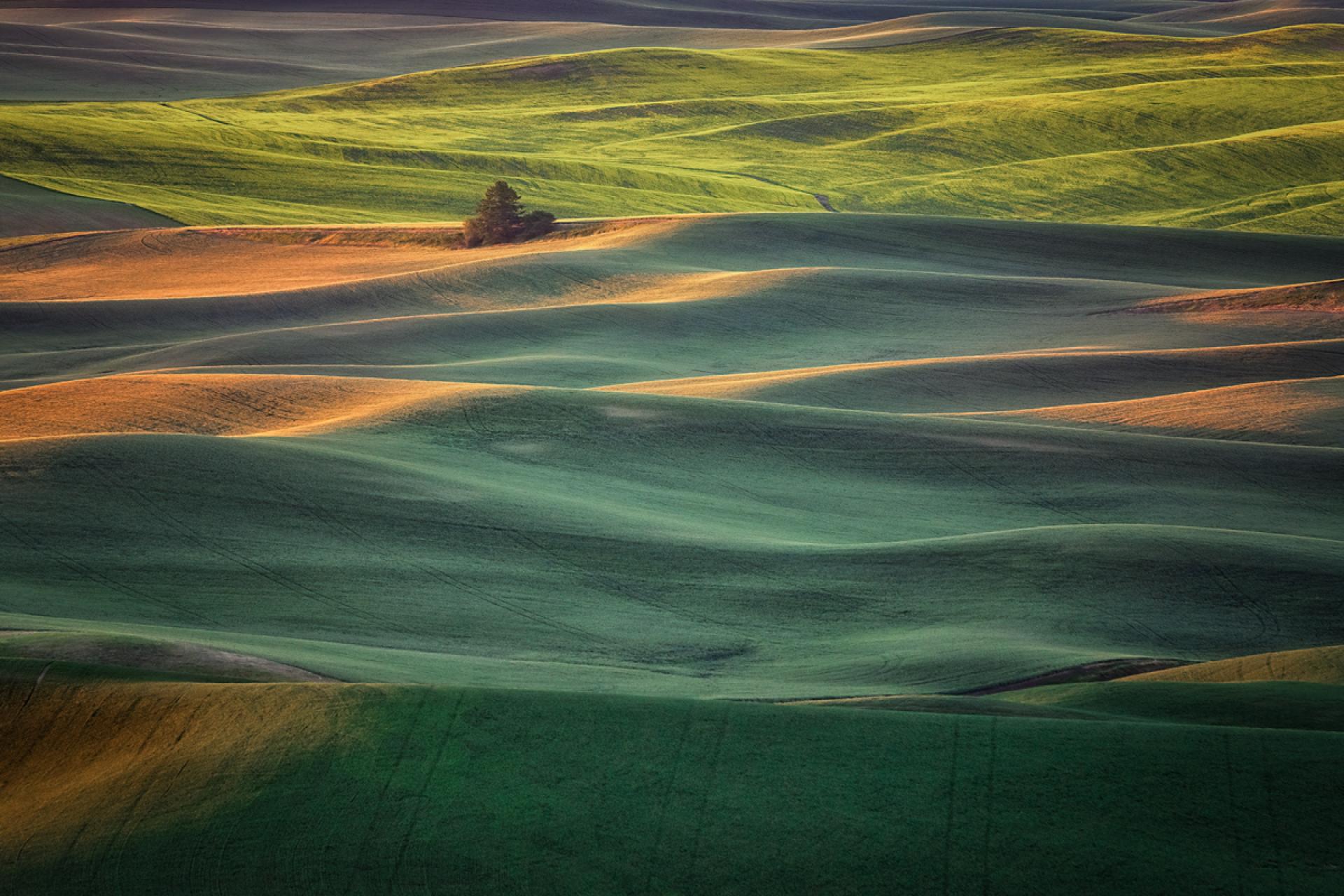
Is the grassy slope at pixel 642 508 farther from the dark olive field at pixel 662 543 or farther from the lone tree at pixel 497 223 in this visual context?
the lone tree at pixel 497 223

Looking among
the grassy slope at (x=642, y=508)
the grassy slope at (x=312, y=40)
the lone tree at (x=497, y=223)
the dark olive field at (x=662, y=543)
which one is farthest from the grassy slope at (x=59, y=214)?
the grassy slope at (x=312, y=40)

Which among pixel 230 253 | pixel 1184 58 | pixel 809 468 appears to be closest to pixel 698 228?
pixel 230 253

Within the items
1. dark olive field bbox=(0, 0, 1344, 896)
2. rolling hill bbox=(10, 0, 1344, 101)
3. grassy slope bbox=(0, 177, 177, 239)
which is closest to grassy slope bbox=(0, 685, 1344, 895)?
dark olive field bbox=(0, 0, 1344, 896)

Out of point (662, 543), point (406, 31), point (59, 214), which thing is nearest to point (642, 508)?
point (662, 543)

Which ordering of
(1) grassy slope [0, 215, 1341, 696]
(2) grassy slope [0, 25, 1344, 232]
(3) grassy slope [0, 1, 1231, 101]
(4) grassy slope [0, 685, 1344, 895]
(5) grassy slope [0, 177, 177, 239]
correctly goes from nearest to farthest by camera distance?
(4) grassy slope [0, 685, 1344, 895] < (1) grassy slope [0, 215, 1341, 696] < (5) grassy slope [0, 177, 177, 239] < (2) grassy slope [0, 25, 1344, 232] < (3) grassy slope [0, 1, 1231, 101]

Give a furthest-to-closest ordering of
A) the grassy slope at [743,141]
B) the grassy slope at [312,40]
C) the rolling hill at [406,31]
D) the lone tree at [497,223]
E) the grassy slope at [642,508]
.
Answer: the rolling hill at [406,31] < the grassy slope at [312,40] < the grassy slope at [743,141] < the lone tree at [497,223] < the grassy slope at [642,508]

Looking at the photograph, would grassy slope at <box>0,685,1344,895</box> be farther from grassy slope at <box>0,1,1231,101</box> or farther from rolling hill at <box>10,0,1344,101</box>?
rolling hill at <box>10,0,1344,101</box>

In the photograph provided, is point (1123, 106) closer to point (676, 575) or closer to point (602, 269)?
point (602, 269)
